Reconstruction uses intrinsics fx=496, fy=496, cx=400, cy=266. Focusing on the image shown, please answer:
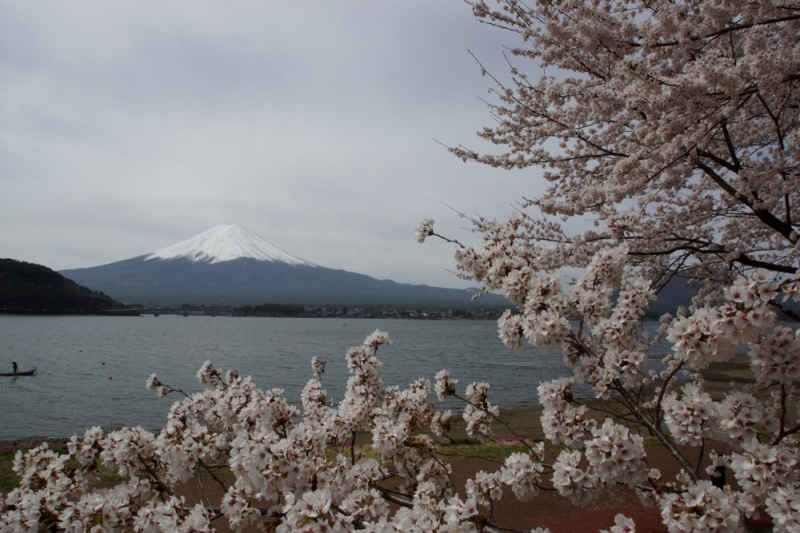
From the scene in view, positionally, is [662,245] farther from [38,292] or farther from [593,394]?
[38,292]

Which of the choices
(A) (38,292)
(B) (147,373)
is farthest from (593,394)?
(A) (38,292)

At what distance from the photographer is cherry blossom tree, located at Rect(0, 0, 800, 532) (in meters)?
2.02

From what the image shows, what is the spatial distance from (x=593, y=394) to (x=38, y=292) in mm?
146094

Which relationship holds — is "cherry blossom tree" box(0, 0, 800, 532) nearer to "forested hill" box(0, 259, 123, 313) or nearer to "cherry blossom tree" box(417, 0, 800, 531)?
"cherry blossom tree" box(417, 0, 800, 531)

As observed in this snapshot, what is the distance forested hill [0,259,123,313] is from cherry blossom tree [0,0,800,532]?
13886 cm

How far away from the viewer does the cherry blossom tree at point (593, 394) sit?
6.63ft

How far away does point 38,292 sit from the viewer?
120m

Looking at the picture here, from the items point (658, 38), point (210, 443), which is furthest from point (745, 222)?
point (210, 443)

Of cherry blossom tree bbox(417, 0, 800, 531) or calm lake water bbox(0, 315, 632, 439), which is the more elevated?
cherry blossom tree bbox(417, 0, 800, 531)

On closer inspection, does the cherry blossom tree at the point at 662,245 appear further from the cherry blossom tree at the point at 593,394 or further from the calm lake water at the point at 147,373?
the calm lake water at the point at 147,373

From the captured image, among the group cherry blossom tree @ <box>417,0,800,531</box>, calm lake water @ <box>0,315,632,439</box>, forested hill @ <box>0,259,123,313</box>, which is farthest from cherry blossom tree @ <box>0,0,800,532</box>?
forested hill @ <box>0,259,123,313</box>

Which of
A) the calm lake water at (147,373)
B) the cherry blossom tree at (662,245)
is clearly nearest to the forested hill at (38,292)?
the calm lake water at (147,373)

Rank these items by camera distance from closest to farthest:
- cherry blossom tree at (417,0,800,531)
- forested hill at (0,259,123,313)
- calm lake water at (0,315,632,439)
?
1. cherry blossom tree at (417,0,800,531)
2. calm lake water at (0,315,632,439)
3. forested hill at (0,259,123,313)

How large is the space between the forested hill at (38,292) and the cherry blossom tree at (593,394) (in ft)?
456
